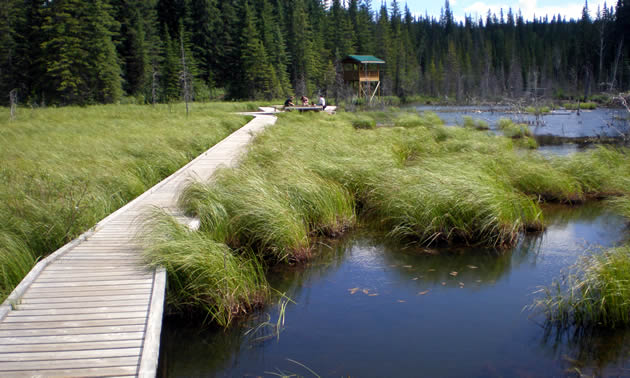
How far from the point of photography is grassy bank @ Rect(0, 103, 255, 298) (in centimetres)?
556

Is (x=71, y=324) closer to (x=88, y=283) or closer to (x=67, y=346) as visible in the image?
(x=67, y=346)

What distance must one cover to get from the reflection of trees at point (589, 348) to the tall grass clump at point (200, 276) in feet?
9.91

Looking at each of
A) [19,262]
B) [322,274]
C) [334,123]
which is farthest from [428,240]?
[334,123]

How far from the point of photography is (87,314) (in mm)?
3916

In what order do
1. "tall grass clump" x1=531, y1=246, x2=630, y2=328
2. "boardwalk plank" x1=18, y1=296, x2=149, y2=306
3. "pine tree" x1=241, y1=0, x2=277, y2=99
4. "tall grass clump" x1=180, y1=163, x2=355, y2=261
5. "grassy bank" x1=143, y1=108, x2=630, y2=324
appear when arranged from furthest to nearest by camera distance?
1. "pine tree" x1=241, y1=0, x2=277, y2=99
2. "grassy bank" x1=143, y1=108, x2=630, y2=324
3. "tall grass clump" x1=180, y1=163, x2=355, y2=261
4. "tall grass clump" x1=531, y1=246, x2=630, y2=328
5. "boardwalk plank" x1=18, y1=296, x2=149, y2=306

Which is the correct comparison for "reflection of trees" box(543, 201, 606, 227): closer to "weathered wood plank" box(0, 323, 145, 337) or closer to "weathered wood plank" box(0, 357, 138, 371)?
"weathered wood plank" box(0, 323, 145, 337)

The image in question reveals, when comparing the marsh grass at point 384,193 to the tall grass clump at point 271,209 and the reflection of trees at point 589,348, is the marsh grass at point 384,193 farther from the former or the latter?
the reflection of trees at point 589,348

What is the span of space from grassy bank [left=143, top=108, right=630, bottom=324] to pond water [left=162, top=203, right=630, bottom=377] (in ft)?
1.37

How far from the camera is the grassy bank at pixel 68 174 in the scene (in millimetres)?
5562

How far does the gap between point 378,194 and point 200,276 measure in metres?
4.35

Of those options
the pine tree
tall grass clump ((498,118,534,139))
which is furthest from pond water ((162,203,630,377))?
the pine tree

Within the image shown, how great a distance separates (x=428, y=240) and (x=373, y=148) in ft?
14.8

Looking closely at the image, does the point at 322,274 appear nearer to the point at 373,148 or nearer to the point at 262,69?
the point at 373,148

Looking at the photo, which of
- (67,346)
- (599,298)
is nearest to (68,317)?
(67,346)
